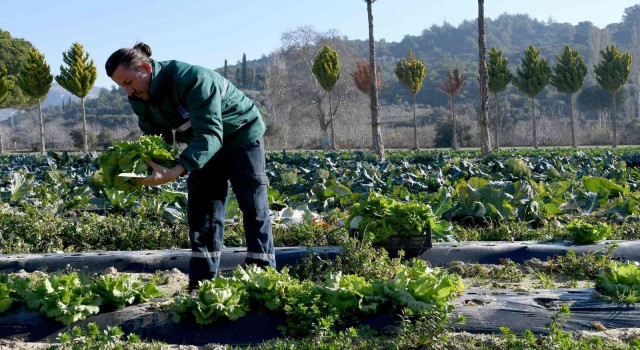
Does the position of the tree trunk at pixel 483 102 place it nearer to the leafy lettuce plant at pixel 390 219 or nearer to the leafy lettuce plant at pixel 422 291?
the leafy lettuce plant at pixel 390 219

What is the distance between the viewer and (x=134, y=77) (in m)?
4.08

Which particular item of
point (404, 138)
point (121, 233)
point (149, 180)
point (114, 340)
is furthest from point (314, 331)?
point (404, 138)

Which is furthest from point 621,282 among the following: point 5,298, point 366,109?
point 366,109

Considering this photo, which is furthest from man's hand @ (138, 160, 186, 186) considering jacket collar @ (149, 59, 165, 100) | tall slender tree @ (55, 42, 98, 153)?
tall slender tree @ (55, 42, 98, 153)

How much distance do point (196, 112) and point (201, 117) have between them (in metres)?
0.05

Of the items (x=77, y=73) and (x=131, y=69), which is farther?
(x=77, y=73)

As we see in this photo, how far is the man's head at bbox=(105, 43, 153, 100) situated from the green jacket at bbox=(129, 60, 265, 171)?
5 centimetres

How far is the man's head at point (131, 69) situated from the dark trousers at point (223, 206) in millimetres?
671

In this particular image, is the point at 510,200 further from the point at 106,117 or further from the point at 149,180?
the point at 106,117

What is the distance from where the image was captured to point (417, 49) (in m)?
155

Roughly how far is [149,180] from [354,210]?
7.01 feet

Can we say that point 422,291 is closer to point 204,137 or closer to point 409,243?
point 204,137

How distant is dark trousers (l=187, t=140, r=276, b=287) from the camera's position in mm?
4430

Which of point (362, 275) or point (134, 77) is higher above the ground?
point (134, 77)
